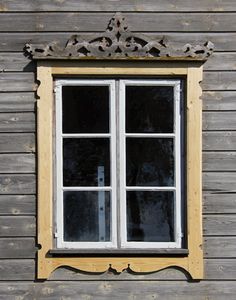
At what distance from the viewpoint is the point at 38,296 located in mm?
7898

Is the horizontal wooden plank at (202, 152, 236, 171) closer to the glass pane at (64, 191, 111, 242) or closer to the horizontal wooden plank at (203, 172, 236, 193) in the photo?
the horizontal wooden plank at (203, 172, 236, 193)

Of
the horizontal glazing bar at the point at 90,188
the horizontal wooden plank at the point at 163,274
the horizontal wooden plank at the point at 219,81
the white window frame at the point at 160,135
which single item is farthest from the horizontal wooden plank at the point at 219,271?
the horizontal wooden plank at the point at 219,81

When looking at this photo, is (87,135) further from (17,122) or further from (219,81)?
(219,81)

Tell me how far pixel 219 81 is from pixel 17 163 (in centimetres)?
161

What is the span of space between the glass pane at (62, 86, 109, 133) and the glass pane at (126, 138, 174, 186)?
0.26m

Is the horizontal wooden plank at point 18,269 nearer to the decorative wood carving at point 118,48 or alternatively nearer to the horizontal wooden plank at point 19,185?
the horizontal wooden plank at point 19,185

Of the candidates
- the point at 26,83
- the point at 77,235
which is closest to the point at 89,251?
the point at 77,235

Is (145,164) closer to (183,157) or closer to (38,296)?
(183,157)

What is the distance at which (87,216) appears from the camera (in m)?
7.98

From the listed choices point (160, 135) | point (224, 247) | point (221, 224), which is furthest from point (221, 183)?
point (160, 135)

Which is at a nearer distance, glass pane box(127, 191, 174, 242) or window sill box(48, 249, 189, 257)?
window sill box(48, 249, 189, 257)

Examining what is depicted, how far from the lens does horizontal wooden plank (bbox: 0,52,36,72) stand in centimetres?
795

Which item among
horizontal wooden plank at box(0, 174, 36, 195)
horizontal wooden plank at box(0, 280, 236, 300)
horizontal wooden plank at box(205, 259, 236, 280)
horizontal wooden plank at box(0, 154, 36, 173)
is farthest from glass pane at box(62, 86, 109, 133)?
horizontal wooden plank at box(205, 259, 236, 280)

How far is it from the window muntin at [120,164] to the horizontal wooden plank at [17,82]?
0.22 m
